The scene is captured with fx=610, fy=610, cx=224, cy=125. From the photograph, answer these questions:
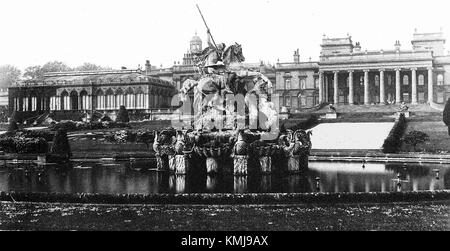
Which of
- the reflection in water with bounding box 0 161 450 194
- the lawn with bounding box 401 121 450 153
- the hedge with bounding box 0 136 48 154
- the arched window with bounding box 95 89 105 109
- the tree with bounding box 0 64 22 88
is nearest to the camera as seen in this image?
the reflection in water with bounding box 0 161 450 194

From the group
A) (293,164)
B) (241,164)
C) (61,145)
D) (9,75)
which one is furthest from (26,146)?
(9,75)

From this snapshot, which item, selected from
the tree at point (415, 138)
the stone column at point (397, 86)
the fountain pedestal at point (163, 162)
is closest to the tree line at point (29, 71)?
the stone column at point (397, 86)

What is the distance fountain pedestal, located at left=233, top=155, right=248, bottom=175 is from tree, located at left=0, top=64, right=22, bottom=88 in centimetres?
7552

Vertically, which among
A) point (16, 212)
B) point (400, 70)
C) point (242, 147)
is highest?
point (400, 70)

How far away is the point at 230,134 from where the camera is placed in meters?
22.5

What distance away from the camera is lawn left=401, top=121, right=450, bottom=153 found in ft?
115

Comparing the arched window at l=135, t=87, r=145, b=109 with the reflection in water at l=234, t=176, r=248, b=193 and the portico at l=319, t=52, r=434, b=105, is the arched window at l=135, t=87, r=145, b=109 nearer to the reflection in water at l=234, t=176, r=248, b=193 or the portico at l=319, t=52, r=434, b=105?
the portico at l=319, t=52, r=434, b=105

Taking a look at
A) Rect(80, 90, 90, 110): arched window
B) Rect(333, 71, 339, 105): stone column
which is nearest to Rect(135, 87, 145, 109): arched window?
Rect(80, 90, 90, 110): arched window

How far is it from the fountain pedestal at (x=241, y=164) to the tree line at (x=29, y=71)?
71025 mm

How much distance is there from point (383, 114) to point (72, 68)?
6795 centimetres

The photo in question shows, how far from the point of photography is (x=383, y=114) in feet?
193

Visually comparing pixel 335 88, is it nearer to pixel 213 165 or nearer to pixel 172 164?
pixel 172 164
